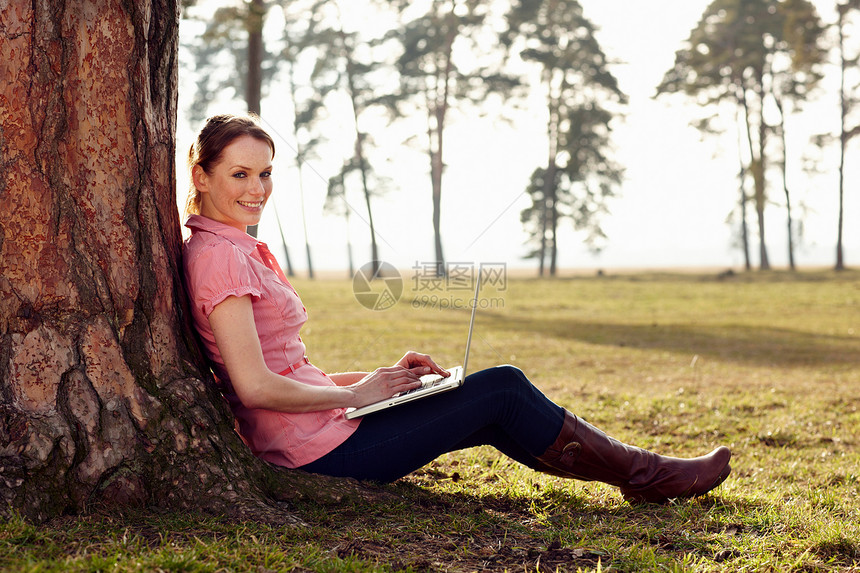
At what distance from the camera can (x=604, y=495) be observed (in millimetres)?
3014

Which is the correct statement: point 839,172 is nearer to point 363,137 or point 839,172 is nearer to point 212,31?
point 363,137

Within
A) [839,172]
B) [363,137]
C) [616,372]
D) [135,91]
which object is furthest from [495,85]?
[135,91]

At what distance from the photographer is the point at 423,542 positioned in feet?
7.47

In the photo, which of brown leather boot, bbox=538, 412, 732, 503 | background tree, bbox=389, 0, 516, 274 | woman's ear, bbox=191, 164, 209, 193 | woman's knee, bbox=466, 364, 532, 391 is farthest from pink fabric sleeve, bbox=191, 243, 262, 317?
background tree, bbox=389, 0, 516, 274

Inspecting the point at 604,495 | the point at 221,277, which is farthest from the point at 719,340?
the point at 221,277

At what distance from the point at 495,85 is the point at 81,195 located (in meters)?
19.8

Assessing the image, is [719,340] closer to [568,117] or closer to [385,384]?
[385,384]

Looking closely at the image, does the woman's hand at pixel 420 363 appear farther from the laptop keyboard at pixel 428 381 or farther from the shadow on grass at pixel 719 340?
the shadow on grass at pixel 719 340

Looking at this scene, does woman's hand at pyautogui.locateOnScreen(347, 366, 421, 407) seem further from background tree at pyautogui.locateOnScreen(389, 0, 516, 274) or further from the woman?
background tree at pyautogui.locateOnScreen(389, 0, 516, 274)

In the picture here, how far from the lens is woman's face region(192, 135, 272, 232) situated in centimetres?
241

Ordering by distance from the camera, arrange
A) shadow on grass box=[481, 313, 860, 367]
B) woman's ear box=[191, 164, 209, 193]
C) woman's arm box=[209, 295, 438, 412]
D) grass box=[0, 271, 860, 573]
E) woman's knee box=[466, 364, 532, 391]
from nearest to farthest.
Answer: grass box=[0, 271, 860, 573] < woman's arm box=[209, 295, 438, 412] < woman's ear box=[191, 164, 209, 193] < woman's knee box=[466, 364, 532, 391] < shadow on grass box=[481, 313, 860, 367]

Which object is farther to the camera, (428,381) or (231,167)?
(428,381)

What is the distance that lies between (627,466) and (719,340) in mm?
7549

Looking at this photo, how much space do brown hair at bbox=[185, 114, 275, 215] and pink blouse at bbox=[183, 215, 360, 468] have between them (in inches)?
7.4
